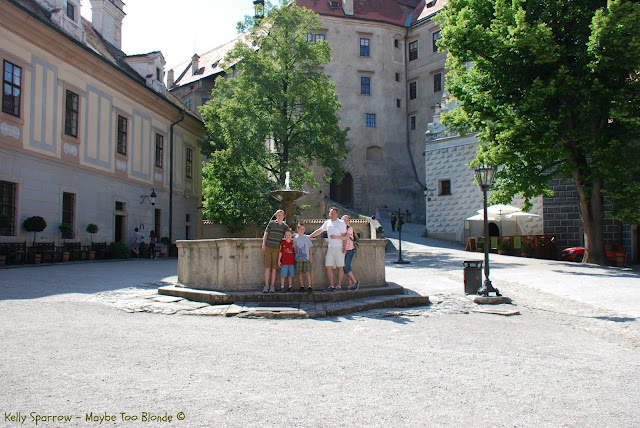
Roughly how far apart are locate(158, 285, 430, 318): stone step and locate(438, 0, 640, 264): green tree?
39.2 feet

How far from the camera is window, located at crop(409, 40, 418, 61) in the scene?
5012cm

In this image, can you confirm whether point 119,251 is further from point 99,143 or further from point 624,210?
point 624,210

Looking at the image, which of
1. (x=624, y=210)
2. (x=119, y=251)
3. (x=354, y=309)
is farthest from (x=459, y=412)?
(x=119, y=251)

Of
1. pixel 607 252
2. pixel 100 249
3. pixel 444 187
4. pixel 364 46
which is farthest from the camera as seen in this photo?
pixel 364 46

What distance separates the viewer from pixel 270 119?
1137 inches

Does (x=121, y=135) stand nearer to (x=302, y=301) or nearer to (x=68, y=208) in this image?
(x=68, y=208)

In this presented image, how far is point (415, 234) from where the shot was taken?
36.6 meters

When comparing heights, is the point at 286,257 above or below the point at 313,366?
above

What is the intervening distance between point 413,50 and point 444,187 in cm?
2060

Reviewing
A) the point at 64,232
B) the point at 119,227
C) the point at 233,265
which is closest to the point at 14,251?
the point at 64,232

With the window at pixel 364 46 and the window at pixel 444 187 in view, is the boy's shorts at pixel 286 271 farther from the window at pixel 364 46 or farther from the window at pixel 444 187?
the window at pixel 364 46

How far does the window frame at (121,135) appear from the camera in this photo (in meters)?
25.7

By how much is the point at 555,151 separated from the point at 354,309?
50.3 feet

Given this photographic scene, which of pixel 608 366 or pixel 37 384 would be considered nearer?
pixel 37 384
